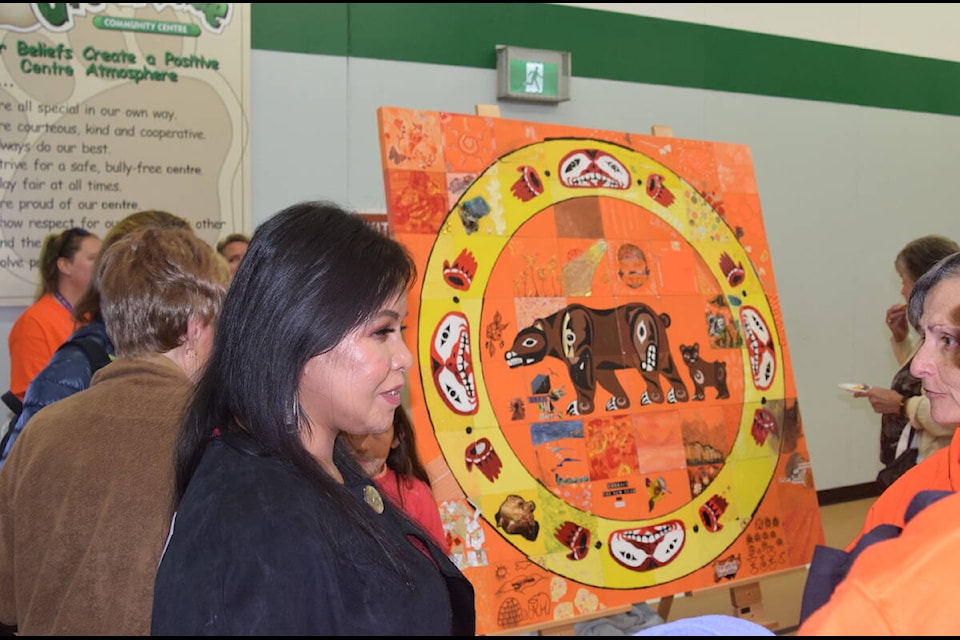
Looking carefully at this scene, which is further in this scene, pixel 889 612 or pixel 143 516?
pixel 143 516

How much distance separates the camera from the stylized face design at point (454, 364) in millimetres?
2812

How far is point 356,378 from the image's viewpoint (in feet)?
4.17

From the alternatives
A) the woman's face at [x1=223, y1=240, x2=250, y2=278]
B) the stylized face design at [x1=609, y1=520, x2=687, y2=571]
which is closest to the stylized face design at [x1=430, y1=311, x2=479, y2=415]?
the stylized face design at [x1=609, y1=520, x2=687, y2=571]

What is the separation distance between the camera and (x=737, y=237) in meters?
3.58

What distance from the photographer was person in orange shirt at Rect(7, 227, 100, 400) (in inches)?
130

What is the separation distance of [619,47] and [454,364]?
3.07m

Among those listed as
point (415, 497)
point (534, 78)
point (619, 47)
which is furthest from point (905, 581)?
point (619, 47)

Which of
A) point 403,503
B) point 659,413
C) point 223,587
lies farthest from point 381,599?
point 659,413

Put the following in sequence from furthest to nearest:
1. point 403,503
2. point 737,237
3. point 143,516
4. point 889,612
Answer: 1. point 737,237
2. point 403,503
3. point 143,516
4. point 889,612

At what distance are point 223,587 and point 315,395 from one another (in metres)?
0.32

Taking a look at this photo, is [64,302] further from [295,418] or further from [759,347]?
[759,347]

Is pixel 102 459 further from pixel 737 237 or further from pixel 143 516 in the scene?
pixel 737 237

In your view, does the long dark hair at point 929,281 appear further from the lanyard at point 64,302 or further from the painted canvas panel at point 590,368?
the lanyard at point 64,302

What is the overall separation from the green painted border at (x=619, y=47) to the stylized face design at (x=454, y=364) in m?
2.00
